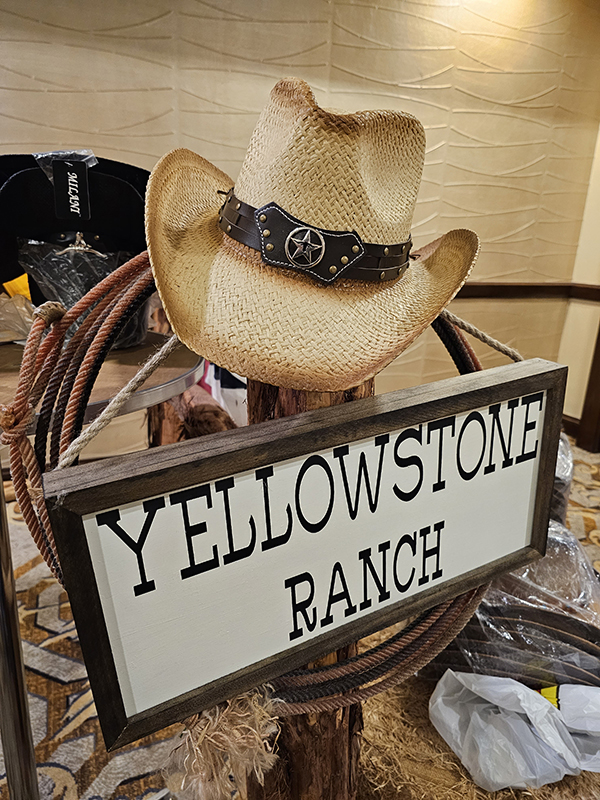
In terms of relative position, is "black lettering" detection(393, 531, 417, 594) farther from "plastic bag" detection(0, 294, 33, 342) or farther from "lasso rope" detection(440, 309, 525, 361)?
"plastic bag" detection(0, 294, 33, 342)

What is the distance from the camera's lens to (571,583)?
1.23 m

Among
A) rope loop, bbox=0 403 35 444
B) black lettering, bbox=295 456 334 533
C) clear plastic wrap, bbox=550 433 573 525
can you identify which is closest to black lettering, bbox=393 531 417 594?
black lettering, bbox=295 456 334 533

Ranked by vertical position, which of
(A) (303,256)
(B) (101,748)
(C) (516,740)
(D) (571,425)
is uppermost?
(A) (303,256)

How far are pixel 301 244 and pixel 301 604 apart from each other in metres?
0.34

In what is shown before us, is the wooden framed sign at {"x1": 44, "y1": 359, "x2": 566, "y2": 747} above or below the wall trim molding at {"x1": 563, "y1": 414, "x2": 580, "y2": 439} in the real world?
above

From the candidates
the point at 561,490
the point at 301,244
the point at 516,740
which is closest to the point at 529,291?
the point at 561,490

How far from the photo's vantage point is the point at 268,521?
1.47 feet

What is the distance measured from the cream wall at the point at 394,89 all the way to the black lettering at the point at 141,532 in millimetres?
1853

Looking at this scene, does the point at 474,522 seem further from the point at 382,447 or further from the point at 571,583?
the point at 571,583

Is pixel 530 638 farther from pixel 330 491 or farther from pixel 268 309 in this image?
pixel 268 309

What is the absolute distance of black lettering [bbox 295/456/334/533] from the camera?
0.46 meters

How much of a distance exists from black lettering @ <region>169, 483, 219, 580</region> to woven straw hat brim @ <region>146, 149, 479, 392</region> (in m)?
0.12

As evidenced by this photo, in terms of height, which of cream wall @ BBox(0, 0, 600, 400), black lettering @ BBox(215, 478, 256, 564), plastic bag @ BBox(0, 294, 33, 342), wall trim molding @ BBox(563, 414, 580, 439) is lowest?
wall trim molding @ BBox(563, 414, 580, 439)

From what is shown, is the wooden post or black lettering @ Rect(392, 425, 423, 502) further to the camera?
the wooden post
